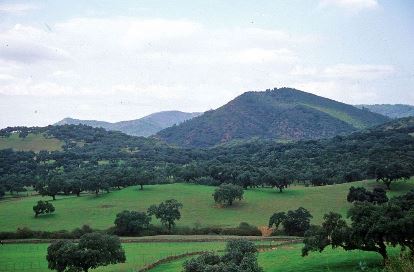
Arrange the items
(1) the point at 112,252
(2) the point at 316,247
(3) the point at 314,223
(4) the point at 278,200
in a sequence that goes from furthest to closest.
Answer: (4) the point at 278,200, (3) the point at 314,223, (1) the point at 112,252, (2) the point at 316,247

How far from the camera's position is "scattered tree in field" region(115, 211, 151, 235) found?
110 meters

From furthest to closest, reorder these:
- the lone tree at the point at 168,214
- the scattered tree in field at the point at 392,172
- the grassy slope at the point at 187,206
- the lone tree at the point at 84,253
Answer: the scattered tree in field at the point at 392,172 → the grassy slope at the point at 187,206 → the lone tree at the point at 168,214 → the lone tree at the point at 84,253

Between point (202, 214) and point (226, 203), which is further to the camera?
point (226, 203)

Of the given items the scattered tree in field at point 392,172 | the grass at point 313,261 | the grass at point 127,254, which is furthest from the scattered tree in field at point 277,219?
the scattered tree in field at point 392,172

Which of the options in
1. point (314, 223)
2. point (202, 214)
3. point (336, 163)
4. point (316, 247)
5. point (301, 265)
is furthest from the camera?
point (336, 163)

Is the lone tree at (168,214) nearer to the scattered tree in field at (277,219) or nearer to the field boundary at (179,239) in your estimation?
the field boundary at (179,239)

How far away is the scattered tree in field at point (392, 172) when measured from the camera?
432ft

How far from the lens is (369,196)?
4596 inches

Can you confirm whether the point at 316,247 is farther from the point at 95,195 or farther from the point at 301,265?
the point at 95,195

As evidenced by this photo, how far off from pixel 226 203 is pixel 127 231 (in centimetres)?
3675

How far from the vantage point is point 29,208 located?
5512 inches

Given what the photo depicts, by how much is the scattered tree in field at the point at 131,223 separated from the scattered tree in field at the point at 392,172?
72.7 meters

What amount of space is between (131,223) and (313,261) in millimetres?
56638

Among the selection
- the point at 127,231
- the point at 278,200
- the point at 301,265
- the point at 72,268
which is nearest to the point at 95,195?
the point at 127,231
